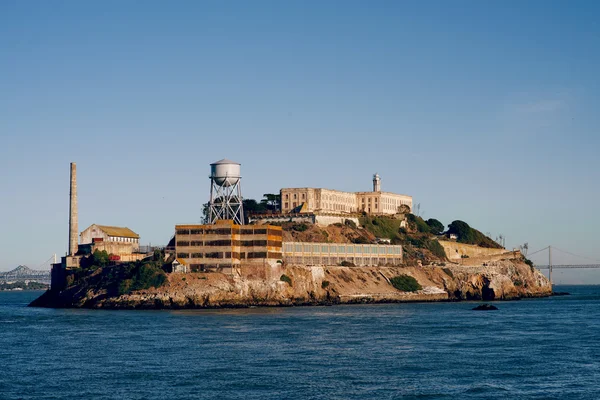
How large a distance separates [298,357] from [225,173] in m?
98.1

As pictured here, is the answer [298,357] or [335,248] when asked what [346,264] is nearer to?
[335,248]

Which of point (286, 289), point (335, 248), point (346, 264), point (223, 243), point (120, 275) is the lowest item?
point (286, 289)

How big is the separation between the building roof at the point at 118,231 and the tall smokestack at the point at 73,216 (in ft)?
16.7

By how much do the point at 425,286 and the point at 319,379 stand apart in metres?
125

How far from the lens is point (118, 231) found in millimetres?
188125

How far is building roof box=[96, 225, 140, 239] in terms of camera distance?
184 meters


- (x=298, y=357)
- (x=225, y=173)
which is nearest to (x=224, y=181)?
(x=225, y=173)

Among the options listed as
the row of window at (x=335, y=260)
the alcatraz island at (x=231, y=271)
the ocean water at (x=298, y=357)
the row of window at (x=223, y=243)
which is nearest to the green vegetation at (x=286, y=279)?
the alcatraz island at (x=231, y=271)

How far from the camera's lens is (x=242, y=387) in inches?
2522

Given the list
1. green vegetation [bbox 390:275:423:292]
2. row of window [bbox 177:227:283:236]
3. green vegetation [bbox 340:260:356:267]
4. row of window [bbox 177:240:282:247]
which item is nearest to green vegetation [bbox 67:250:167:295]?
row of window [bbox 177:240:282:247]

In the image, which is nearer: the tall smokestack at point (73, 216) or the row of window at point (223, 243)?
the row of window at point (223, 243)

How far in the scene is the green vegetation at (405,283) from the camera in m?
185

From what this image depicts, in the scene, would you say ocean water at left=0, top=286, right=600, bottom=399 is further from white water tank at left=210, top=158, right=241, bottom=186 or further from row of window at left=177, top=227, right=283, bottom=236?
white water tank at left=210, top=158, right=241, bottom=186

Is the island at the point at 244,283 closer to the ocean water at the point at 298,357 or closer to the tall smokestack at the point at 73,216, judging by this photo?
the tall smokestack at the point at 73,216
